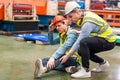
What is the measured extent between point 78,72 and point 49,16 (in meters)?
5.62

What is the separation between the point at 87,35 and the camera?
10.7 ft

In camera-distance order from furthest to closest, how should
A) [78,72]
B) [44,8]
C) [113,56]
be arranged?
1. [44,8]
2. [113,56]
3. [78,72]

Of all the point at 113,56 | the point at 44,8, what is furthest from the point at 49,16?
the point at 113,56

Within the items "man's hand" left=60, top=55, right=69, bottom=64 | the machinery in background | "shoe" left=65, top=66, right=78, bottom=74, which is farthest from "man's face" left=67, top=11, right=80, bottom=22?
the machinery in background

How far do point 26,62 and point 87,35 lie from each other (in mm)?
1373

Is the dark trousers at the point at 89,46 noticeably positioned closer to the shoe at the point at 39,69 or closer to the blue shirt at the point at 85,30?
the blue shirt at the point at 85,30

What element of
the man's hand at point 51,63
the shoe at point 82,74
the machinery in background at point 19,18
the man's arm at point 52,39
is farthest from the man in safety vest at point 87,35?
the machinery in background at point 19,18

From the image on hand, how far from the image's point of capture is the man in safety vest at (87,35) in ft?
10.7

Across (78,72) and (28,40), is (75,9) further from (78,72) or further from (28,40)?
(28,40)

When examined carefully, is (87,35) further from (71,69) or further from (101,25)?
(71,69)

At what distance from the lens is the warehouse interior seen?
3.63 meters

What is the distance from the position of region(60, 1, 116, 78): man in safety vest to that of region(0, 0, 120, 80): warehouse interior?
0.31 m

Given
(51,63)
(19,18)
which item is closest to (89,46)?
(51,63)

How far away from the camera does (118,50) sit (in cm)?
577
